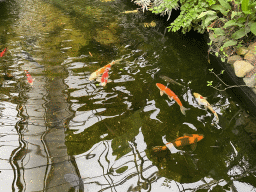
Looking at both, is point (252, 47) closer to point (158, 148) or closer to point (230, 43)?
point (230, 43)

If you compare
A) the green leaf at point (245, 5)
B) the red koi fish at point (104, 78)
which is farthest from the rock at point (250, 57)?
the red koi fish at point (104, 78)

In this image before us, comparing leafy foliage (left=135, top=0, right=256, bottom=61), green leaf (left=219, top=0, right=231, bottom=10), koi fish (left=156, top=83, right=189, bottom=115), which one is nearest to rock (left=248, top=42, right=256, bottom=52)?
leafy foliage (left=135, top=0, right=256, bottom=61)

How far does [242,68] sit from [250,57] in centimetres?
20

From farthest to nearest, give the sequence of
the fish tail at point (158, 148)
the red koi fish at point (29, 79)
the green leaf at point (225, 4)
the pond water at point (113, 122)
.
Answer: the red koi fish at point (29, 79), the green leaf at point (225, 4), the fish tail at point (158, 148), the pond water at point (113, 122)

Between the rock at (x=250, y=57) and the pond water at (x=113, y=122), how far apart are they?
2.08ft

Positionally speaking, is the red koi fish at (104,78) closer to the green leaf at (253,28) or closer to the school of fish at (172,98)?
the school of fish at (172,98)

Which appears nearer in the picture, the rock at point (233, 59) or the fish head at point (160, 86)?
the fish head at point (160, 86)

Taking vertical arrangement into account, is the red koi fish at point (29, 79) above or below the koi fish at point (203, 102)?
below

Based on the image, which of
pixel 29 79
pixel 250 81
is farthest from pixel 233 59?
pixel 29 79

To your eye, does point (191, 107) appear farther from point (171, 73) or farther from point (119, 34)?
point (119, 34)

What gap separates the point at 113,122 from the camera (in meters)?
2.56

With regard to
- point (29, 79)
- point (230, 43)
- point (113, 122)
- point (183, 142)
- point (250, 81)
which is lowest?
point (29, 79)

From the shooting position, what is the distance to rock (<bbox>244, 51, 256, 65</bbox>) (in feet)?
9.32

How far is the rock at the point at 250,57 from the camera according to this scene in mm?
2840
